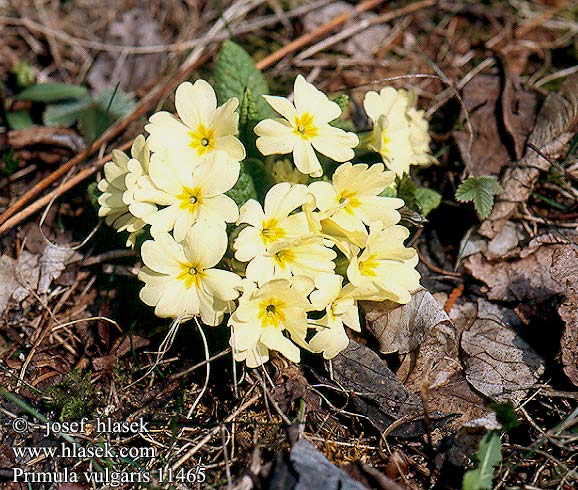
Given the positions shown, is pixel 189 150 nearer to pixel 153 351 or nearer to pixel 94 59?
pixel 153 351

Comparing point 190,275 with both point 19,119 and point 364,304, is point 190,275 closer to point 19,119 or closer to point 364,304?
point 364,304

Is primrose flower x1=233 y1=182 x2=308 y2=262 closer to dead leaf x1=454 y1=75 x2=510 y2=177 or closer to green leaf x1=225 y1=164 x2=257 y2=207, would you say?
green leaf x1=225 y1=164 x2=257 y2=207

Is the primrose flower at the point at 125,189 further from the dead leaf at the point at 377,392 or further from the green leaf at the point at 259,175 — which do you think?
the dead leaf at the point at 377,392

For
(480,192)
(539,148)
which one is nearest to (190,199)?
(480,192)

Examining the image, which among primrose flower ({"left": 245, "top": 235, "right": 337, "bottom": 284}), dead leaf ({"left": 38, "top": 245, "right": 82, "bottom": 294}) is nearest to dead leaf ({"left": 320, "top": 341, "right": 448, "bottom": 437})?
primrose flower ({"left": 245, "top": 235, "right": 337, "bottom": 284})

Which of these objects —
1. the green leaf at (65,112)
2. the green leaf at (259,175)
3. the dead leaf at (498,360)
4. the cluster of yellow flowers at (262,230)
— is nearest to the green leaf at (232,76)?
the green leaf at (259,175)

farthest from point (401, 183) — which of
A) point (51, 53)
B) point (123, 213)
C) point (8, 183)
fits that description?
point (51, 53)
